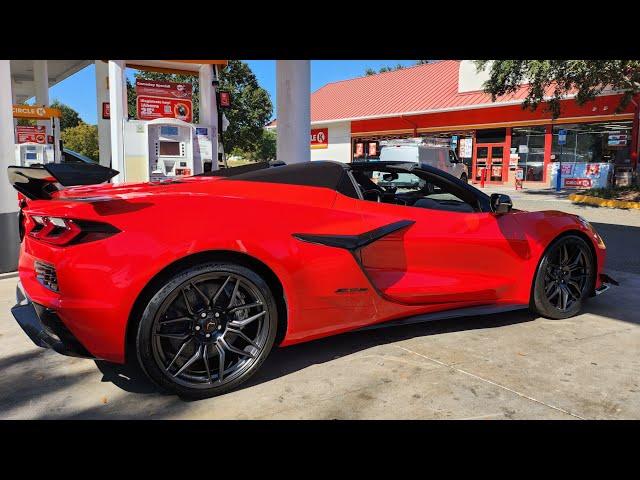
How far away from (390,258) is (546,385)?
1203 mm

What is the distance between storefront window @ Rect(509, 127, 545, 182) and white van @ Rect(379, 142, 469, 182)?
3624 millimetres

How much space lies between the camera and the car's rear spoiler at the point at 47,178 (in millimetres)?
3191

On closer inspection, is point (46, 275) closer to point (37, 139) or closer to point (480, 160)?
point (37, 139)

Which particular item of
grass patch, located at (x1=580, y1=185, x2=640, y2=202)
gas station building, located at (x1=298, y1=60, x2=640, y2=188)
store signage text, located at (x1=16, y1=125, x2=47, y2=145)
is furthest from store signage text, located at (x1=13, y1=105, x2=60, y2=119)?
grass patch, located at (x1=580, y1=185, x2=640, y2=202)

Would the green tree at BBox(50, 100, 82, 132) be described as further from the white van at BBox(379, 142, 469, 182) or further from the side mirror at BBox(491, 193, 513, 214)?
the side mirror at BBox(491, 193, 513, 214)

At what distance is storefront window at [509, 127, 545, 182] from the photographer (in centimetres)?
2259

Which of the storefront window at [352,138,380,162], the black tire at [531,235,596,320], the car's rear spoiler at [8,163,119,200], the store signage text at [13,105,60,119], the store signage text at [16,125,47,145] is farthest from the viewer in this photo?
the storefront window at [352,138,380,162]

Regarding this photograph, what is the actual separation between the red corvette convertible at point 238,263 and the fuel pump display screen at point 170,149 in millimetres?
5265

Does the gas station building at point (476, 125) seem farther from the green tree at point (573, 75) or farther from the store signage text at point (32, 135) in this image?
the store signage text at point (32, 135)

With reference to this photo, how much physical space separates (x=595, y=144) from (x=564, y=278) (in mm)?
19248

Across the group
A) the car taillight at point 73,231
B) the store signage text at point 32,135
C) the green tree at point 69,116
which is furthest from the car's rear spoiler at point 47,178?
the green tree at point 69,116

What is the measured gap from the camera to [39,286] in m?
2.75
